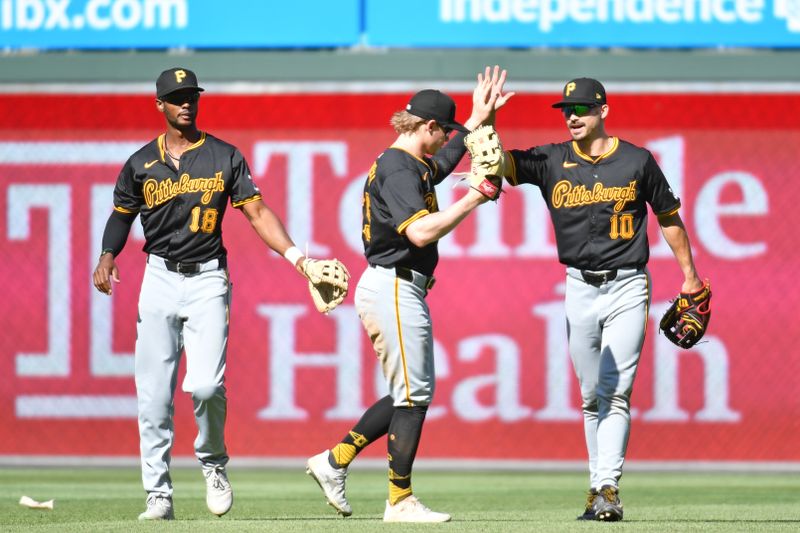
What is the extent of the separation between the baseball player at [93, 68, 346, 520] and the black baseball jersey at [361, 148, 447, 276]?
1.18ft

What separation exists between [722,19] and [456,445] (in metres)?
3.64

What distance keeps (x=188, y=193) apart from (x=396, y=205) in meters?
1.04

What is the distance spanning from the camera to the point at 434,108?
248 inches

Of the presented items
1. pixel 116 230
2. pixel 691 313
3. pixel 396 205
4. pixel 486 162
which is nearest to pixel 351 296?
pixel 116 230

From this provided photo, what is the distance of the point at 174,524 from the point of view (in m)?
6.18

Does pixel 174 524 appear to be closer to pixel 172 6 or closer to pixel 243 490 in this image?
pixel 243 490

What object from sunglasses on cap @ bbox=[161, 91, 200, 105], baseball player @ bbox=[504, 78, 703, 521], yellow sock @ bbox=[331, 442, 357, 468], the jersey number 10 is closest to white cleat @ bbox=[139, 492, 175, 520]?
yellow sock @ bbox=[331, 442, 357, 468]

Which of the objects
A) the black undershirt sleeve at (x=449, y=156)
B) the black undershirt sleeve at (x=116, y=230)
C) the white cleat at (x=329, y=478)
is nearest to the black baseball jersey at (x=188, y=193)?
the black undershirt sleeve at (x=116, y=230)

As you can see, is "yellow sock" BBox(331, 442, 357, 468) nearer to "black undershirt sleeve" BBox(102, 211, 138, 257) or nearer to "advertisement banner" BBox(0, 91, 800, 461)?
"black undershirt sleeve" BBox(102, 211, 138, 257)

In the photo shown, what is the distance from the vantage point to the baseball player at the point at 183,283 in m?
6.52

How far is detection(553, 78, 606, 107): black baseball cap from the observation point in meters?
6.69

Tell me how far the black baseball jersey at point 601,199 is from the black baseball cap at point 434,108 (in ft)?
1.86

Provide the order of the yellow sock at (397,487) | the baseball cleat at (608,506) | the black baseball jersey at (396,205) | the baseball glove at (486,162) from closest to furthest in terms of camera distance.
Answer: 1. the baseball glove at (486,162)
2. the black baseball jersey at (396,205)
3. the yellow sock at (397,487)
4. the baseball cleat at (608,506)

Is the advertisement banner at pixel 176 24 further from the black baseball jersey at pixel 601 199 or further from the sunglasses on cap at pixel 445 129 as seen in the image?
the sunglasses on cap at pixel 445 129
